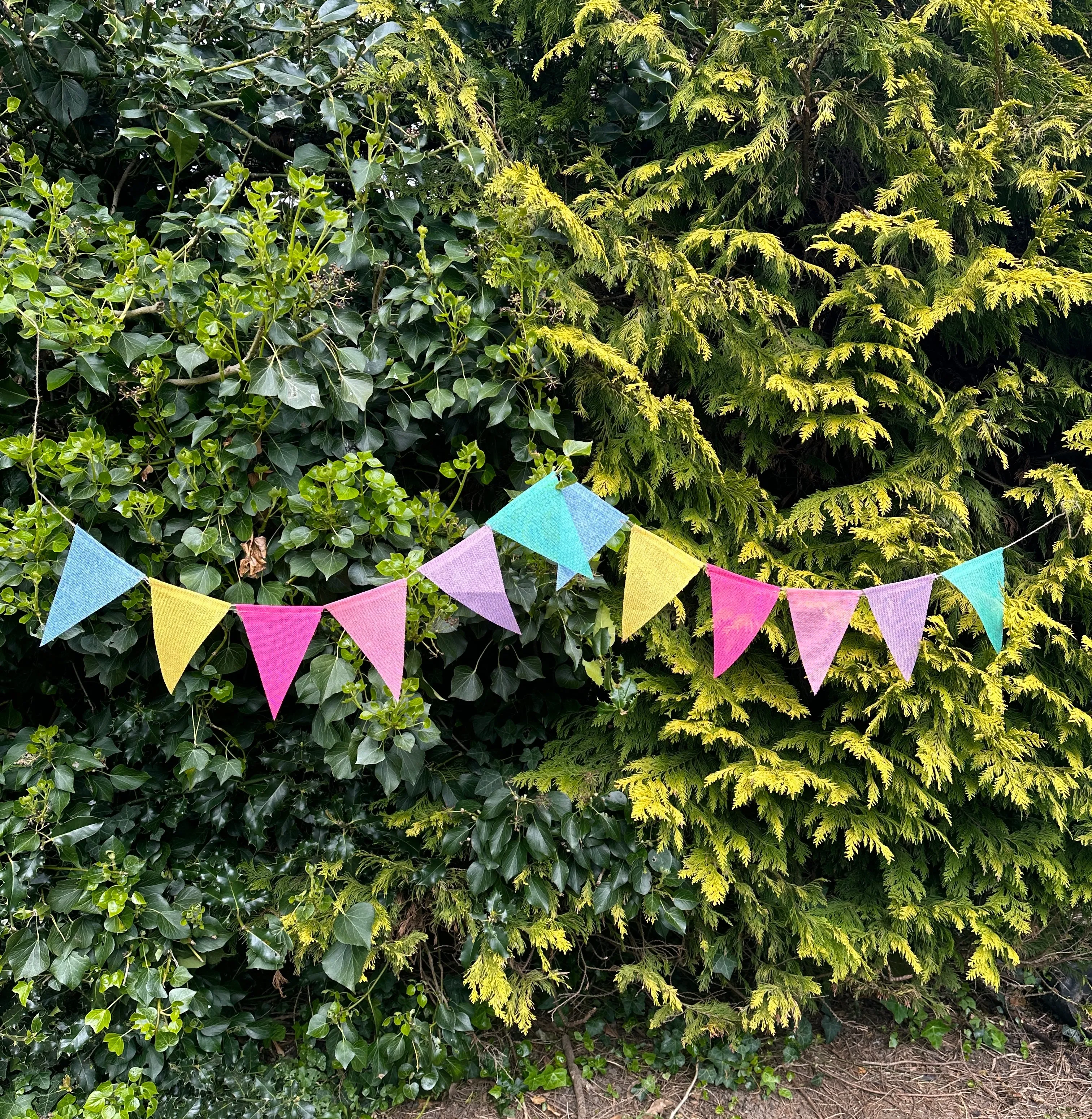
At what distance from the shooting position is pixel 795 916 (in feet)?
7.47

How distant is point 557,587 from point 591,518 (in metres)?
0.19

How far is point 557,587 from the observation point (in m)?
2.00

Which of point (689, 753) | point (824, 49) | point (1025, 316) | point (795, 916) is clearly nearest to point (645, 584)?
point (689, 753)

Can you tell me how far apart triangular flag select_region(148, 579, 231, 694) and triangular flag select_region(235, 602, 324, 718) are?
0.25ft

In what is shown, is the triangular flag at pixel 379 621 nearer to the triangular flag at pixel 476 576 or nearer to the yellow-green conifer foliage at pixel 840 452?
the triangular flag at pixel 476 576

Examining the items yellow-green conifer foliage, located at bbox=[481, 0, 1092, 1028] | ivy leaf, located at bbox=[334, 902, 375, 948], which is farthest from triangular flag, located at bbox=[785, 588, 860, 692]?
ivy leaf, located at bbox=[334, 902, 375, 948]

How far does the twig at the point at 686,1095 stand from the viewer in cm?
233

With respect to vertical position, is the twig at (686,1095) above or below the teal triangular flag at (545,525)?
below

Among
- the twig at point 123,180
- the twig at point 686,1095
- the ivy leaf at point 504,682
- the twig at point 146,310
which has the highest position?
the twig at point 123,180

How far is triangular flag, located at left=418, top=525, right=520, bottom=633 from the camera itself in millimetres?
1803

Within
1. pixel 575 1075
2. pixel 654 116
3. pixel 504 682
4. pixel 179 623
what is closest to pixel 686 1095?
pixel 575 1075

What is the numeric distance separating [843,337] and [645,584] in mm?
1010

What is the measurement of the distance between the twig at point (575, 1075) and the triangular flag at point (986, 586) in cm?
176

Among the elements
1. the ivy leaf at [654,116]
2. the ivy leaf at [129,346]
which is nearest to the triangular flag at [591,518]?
the ivy leaf at [129,346]
